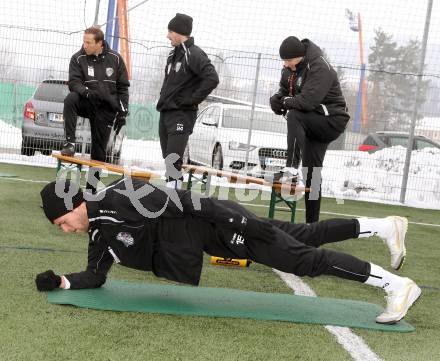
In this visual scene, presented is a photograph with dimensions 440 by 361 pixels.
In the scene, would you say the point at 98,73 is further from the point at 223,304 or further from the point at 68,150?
the point at 223,304

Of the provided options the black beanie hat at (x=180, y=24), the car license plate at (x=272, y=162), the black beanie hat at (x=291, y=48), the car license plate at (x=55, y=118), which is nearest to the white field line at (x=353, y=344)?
the black beanie hat at (x=291, y=48)

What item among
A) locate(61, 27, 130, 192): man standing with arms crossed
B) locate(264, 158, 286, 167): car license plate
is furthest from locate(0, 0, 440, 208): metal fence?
locate(61, 27, 130, 192): man standing with arms crossed

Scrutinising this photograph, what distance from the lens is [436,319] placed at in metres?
4.80

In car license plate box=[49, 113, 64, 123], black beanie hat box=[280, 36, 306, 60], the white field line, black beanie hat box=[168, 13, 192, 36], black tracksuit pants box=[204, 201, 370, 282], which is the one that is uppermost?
black beanie hat box=[168, 13, 192, 36]

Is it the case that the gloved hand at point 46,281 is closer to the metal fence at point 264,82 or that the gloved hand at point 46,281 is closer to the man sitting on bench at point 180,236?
the man sitting on bench at point 180,236

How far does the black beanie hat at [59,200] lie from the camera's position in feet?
13.8

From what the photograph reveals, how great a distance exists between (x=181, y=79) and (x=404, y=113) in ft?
21.5

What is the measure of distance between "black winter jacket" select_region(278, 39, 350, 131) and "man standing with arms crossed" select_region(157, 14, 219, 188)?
899 millimetres

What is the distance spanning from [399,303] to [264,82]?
8639 millimetres

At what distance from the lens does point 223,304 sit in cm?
475

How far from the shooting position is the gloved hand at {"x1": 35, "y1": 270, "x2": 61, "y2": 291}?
453 cm

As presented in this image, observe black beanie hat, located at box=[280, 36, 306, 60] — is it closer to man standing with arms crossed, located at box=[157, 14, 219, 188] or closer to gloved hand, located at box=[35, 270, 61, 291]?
man standing with arms crossed, located at box=[157, 14, 219, 188]

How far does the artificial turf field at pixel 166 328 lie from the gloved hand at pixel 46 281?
61 mm

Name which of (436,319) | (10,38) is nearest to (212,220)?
(436,319)
